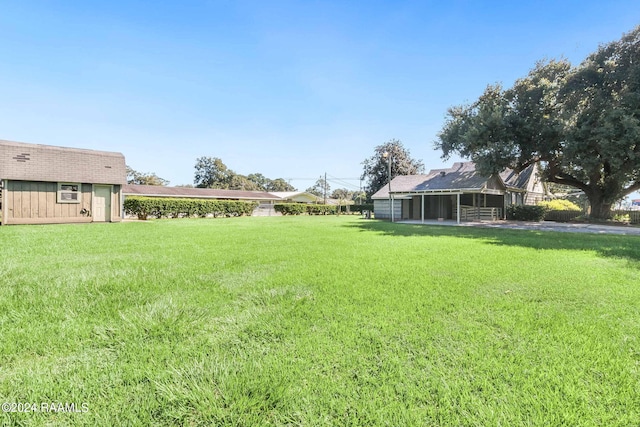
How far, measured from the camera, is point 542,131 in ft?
52.5

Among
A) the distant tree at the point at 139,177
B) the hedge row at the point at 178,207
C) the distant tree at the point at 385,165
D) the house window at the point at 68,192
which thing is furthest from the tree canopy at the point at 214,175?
the house window at the point at 68,192

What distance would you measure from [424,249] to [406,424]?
6.16 metres

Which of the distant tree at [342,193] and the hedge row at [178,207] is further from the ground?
the distant tree at [342,193]

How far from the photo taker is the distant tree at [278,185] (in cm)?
7381

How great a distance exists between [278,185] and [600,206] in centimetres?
6321

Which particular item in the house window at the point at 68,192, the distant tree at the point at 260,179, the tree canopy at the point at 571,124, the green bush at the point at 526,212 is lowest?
the green bush at the point at 526,212

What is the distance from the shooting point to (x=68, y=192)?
592 inches

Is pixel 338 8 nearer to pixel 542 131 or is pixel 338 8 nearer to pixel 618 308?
pixel 618 308

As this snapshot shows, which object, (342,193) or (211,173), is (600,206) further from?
(342,193)

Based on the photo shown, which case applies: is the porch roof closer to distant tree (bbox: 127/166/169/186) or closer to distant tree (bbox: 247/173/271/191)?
distant tree (bbox: 127/166/169/186)

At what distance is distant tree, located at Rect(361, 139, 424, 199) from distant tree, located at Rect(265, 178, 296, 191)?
37.4 meters

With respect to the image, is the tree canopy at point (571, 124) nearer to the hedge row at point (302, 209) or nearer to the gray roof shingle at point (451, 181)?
the gray roof shingle at point (451, 181)

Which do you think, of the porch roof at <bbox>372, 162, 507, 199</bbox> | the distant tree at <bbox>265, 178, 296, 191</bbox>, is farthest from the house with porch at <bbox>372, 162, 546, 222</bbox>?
the distant tree at <bbox>265, 178, 296, 191</bbox>

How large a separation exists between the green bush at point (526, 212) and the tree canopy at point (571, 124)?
2302 millimetres
